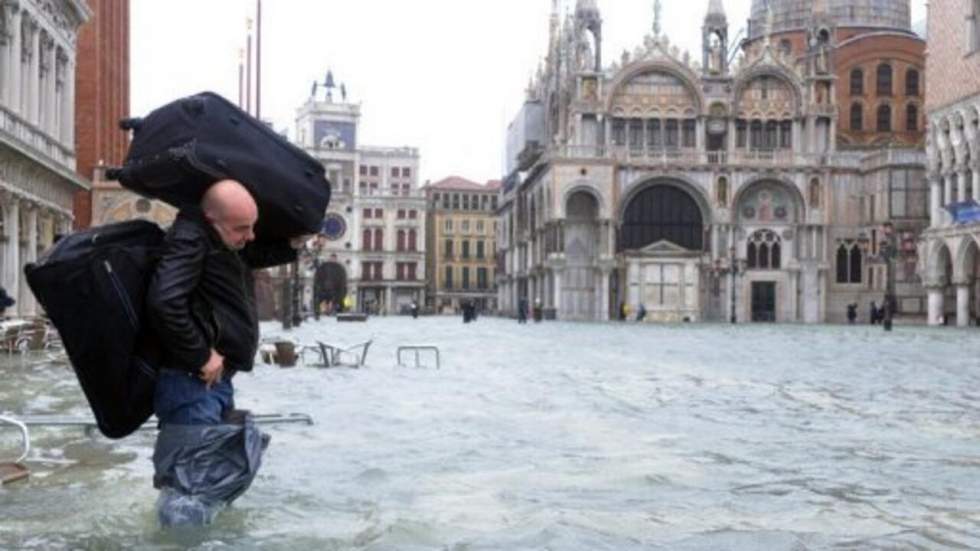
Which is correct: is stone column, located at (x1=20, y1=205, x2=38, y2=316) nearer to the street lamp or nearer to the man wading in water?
the man wading in water

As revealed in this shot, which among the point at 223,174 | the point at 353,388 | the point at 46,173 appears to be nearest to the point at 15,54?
the point at 46,173

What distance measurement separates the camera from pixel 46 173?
34.4 meters

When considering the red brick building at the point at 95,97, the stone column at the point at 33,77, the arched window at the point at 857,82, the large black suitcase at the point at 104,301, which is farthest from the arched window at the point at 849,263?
the large black suitcase at the point at 104,301

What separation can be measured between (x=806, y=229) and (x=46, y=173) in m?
45.3

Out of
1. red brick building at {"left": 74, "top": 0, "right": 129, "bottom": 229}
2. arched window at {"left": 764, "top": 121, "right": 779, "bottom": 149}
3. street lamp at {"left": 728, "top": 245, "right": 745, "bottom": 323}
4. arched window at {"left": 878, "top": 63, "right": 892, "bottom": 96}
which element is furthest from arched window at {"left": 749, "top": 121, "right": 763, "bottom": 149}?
red brick building at {"left": 74, "top": 0, "right": 129, "bottom": 229}

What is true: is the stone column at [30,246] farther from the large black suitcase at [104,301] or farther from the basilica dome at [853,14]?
the basilica dome at [853,14]

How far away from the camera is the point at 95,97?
45938 mm

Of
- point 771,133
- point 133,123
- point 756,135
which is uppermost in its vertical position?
point 771,133

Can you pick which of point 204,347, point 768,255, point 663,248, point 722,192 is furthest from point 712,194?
point 204,347

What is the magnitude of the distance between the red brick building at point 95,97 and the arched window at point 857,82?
46264 millimetres

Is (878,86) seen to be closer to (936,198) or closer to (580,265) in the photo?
(936,198)

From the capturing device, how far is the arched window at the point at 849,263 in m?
69.6

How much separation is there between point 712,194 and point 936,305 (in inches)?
566

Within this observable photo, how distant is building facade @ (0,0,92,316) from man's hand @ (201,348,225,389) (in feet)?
79.0
